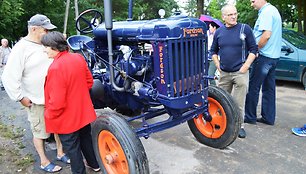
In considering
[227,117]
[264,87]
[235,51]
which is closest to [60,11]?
[264,87]

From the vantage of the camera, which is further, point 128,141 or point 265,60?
point 265,60

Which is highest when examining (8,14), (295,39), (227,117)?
(8,14)

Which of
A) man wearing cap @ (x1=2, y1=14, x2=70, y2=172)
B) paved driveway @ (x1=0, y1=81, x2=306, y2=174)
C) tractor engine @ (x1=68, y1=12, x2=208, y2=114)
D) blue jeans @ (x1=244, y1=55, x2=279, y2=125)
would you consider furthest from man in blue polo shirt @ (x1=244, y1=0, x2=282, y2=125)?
man wearing cap @ (x1=2, y1=14, x2=70, y2=172)

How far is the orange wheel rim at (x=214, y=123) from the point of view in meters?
3.80

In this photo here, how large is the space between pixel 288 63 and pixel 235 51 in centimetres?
404

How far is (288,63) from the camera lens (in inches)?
296

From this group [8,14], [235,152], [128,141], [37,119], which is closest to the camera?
[128,141]

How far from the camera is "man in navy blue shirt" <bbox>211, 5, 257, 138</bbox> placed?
13.4 ft

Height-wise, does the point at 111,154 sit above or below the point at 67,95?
below

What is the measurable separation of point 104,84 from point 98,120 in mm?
900

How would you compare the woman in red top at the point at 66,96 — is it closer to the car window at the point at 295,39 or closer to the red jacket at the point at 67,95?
the red jacket at the point at 67,95

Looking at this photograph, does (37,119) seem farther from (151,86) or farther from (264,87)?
(264,87)

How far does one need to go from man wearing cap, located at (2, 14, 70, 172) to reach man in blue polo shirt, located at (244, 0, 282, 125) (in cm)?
296

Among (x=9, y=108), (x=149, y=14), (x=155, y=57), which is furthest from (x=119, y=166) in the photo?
(x=149, y=14)
